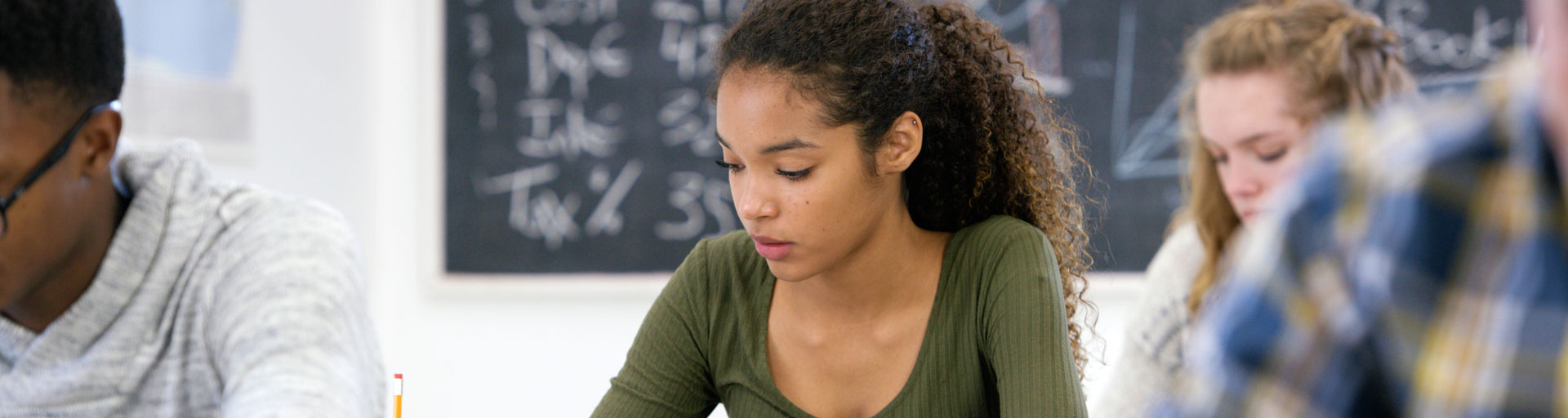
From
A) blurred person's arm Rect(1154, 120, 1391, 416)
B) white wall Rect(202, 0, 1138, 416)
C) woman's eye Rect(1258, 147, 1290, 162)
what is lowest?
white wall Rect(202, 0, 1138, 416)

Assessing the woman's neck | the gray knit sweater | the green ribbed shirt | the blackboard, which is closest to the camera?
the gray knit sweater

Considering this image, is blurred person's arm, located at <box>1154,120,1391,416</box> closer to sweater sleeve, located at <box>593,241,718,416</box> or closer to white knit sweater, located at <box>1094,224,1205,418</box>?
sweater sleeve, located at <box>593,241,718,416</box>

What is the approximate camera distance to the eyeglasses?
95 centimetres

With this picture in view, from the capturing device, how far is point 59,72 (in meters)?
0.94

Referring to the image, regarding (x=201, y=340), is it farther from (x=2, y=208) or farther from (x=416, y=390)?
(x=416, y=390)

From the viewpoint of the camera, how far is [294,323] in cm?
97

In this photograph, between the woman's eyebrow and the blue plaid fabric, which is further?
the woman's eyebrow

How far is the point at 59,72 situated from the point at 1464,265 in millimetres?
1003

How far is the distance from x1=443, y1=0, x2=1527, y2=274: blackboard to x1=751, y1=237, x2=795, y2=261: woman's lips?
1165 millimetres

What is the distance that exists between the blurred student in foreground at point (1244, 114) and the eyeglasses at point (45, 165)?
115 cm

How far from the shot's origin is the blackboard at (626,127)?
2283 millimetres

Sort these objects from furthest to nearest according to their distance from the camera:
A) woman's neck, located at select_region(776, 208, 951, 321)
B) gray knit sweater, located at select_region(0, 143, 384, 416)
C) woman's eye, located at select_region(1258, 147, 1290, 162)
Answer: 1. woman's eye, located at select_region(1258, 147, 1290, 162)
2. woman's neck, located at select_region(776, 208, 951, 321)
3. gray knit sweater, located at select_region(0, 143, 384, 416)

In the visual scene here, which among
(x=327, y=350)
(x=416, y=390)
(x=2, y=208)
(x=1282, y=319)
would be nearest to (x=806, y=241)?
(x=327, y=350)

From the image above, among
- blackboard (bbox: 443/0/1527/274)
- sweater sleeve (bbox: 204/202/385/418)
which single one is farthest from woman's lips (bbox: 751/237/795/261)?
blackboard (bbox: 443/0/1527/274)
